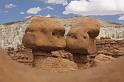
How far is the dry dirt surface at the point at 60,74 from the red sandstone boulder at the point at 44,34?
55.7ft

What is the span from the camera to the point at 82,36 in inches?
796

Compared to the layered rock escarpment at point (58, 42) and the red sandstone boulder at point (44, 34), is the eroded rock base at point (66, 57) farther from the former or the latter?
the red sandstone boulder at point (44, 34)

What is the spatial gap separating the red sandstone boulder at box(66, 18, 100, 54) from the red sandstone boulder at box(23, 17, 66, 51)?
977 millimetres

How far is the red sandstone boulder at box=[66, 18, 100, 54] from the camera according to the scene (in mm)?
20031

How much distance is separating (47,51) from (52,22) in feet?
4.82

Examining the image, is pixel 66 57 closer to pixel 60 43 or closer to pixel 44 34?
pixel 60 43

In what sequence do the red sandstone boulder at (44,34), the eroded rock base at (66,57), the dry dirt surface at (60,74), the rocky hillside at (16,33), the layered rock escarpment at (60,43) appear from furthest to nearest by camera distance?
1. the rocky hillside at (16,33)
2. the eroded rock base at (66,57)
3. the layered rock escarpment at (60,43)
4. the red sandstone boulder at (44,34)
5. the dry dirt surface at (60,74)

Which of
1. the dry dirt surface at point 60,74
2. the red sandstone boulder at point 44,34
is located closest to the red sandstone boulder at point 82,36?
the red sandstone boulder at point 44,34

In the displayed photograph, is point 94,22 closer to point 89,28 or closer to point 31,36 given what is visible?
point 89,28

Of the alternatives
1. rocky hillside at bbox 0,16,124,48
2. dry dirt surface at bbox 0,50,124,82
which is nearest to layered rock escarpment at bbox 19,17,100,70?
dry dirt surface at bbox 0,50,124,82

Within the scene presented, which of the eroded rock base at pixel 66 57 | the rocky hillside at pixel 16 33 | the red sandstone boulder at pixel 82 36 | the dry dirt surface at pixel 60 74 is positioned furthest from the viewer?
the rocky hillside at pixel 16 33

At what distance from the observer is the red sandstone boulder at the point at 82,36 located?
65.7 ft

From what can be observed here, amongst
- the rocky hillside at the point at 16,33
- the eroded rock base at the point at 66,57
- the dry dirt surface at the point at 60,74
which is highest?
the dry dirt surface at the point at 60,74

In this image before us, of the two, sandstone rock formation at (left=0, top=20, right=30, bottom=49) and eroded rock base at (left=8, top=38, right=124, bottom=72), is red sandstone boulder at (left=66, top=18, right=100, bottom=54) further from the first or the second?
sandstone rock formation at (left=0, top=20, right=30, bottom=49)
